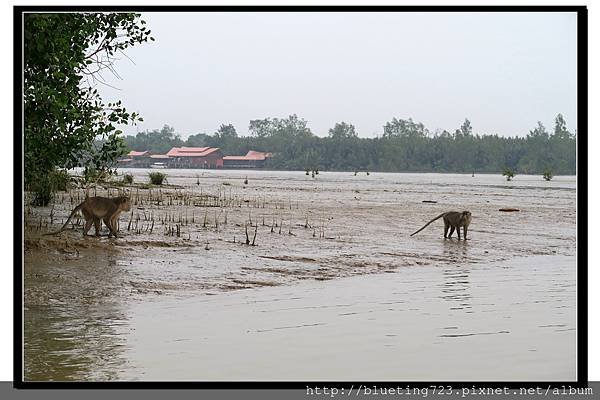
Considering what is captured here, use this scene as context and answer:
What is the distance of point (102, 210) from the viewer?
6.87m

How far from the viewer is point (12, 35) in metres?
4.95

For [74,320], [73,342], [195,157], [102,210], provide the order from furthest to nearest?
[102,210] < [195,157] < [74,320] < [73,342]

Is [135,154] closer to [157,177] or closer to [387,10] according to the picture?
[157,177]

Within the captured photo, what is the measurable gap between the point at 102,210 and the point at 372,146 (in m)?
2.10

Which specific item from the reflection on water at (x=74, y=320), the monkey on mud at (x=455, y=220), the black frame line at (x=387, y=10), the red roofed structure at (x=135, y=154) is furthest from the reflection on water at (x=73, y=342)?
the monkey on mud at (x=455, y=220)

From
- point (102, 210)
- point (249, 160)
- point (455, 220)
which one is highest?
point (249, 160)

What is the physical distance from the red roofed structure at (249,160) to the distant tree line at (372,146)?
0.05m

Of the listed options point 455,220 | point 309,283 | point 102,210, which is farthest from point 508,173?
point 102,210

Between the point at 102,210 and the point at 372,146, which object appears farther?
the point at 102,210

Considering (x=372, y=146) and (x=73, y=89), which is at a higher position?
(x=73, y=89)

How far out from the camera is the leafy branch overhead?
5.61 m

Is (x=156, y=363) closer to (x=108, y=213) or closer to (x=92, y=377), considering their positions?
(x=92, y=377)

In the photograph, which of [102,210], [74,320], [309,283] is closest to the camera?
[74,320]

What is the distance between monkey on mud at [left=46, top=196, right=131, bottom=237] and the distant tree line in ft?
2.14
